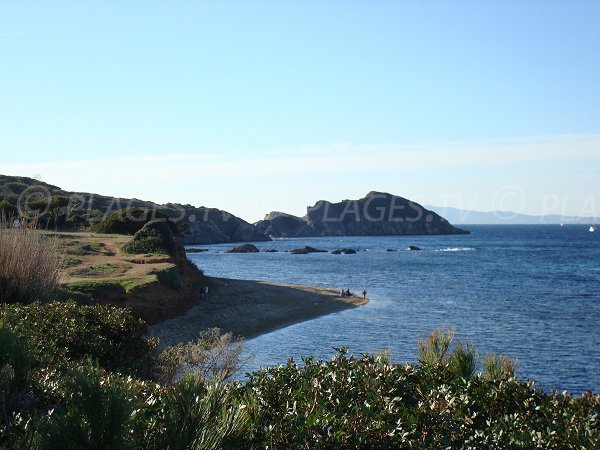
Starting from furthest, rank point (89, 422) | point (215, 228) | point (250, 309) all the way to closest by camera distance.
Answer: point (215, 228) → point (250, 309) → point (89, 422)

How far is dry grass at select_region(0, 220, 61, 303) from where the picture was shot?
18.9m

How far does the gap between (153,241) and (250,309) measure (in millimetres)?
8954

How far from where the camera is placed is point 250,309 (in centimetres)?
3988

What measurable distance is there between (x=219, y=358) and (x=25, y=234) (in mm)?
7106

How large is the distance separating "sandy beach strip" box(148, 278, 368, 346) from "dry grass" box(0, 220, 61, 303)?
964cm

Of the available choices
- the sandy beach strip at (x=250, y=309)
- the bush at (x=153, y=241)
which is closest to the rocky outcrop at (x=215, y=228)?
the sandy beach strip at (x=250, y=309)

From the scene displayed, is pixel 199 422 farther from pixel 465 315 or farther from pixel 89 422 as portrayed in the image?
pixel 465 315

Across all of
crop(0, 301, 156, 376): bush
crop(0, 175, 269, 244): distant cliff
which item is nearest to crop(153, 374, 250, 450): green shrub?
crop(0, 301, 156, 376): bush

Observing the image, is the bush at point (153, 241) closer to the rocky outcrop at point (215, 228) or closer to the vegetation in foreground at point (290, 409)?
the vegetation in foreground at point (290, 409)

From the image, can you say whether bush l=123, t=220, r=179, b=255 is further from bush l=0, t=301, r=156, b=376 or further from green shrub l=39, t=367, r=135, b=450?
green shrub l=39, t=367, r=135, b=450

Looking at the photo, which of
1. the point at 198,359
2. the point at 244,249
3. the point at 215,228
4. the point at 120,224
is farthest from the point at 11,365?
the point at 215,228

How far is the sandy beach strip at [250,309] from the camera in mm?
32094

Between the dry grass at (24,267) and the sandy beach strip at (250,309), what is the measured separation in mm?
9643

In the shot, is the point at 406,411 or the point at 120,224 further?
the point at 120,224
